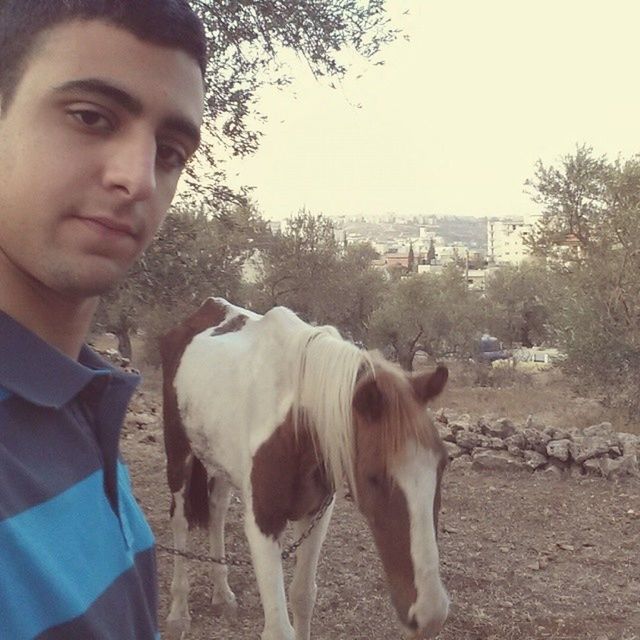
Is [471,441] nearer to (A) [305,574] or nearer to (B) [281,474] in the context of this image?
(A) [305,574]

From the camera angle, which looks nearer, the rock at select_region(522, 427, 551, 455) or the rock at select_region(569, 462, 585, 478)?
the rock at select_region(569, 462, 585, 478)

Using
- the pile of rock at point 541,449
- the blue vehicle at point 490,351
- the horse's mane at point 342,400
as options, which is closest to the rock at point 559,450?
the pile of rock at point 541,449

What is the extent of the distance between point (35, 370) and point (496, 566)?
4682 mm

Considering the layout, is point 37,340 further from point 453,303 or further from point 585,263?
point 453,303

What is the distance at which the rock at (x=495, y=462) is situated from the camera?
687 centimetres

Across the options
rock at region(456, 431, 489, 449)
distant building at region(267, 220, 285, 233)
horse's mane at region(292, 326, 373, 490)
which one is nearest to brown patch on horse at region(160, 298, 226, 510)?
horse's mane at region(292, 326, 373, 490)

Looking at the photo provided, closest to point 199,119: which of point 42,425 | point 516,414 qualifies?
point 42,425

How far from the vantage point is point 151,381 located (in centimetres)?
1516

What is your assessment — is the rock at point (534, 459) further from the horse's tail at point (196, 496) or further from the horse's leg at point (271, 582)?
the horse's leg at point (271, 582)

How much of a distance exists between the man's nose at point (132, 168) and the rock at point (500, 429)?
278 inches

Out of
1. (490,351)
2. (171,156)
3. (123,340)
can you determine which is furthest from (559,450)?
(490,351)

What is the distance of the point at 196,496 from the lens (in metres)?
4.10

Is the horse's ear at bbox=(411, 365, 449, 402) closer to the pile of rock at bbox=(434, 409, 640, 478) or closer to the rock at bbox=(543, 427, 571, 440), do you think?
the pile of rock at bbox=(434, 409, 640, 478)

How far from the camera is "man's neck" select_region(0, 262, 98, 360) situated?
0.89 m
